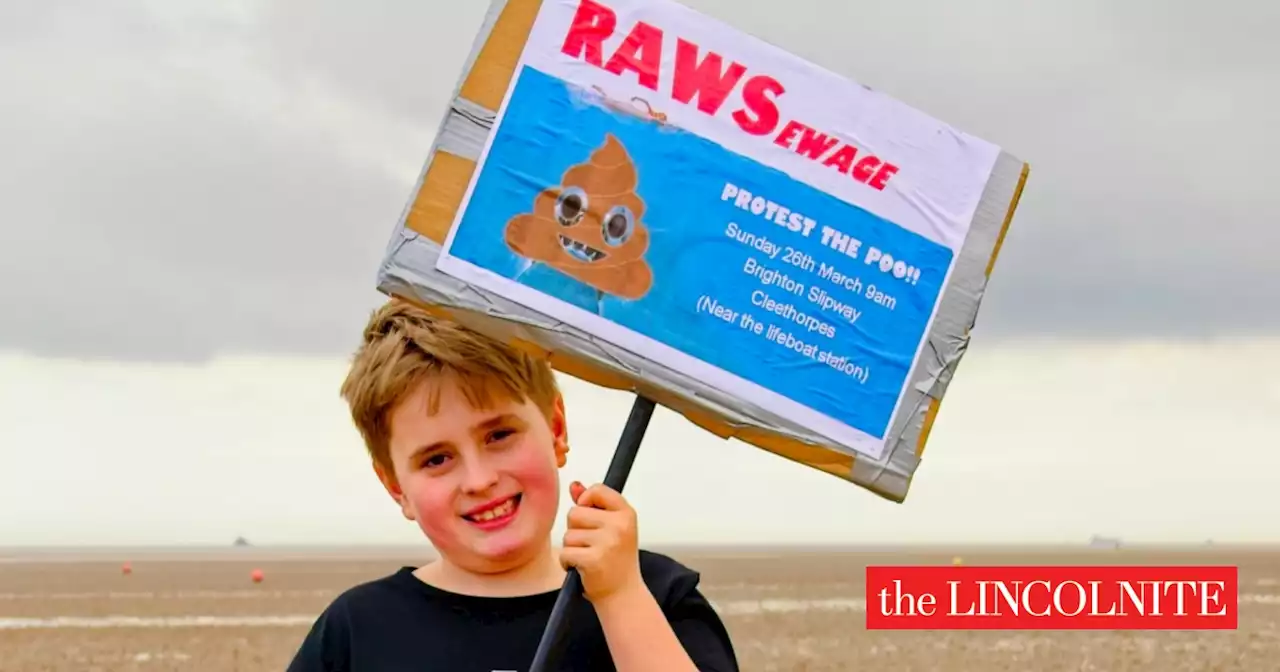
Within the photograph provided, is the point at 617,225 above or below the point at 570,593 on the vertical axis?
above

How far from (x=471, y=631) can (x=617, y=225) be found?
96 centimetres

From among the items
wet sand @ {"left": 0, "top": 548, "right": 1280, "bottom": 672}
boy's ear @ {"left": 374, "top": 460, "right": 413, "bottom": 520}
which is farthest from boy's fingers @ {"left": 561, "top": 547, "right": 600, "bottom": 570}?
wet sand @ {"left": 0, "top": 548, "right": 1280, "bottom": 672}

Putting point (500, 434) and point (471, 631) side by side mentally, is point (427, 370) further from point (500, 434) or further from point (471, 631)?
point (471, 631)

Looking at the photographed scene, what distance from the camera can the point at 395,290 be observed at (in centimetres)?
308

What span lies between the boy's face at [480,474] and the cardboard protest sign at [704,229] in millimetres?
221

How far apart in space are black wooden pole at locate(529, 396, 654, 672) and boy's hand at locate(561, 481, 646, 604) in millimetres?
26

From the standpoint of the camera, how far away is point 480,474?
3.16m

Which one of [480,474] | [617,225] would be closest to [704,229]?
[617,225]

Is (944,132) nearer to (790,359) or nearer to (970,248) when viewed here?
(970,248)

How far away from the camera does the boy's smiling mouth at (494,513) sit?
3.19 m

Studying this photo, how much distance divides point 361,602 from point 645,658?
2.47 feet

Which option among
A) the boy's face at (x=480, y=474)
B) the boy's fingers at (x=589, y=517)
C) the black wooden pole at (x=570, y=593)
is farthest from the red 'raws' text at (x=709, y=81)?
the boy's fingers at (x=589, y=517)

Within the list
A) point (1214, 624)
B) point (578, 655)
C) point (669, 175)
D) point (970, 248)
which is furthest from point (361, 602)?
point (1214, 624)

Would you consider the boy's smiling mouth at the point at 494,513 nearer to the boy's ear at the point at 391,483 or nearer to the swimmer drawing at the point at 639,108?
the boy's ear at the point at 391,483
